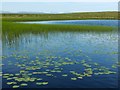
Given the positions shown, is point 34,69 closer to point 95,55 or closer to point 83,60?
point 83,60

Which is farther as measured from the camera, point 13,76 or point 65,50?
point 65,50

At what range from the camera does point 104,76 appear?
23.0 metres

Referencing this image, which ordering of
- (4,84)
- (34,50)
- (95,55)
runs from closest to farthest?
1. (4,84)
2. (95,55)
3. (34,50)

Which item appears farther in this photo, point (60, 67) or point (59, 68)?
point (60, 67)

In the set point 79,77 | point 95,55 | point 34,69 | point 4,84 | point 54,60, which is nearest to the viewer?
point 4,84

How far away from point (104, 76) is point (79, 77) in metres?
2.44

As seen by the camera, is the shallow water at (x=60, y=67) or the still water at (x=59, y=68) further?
the shallow water at (x=60, y=67)

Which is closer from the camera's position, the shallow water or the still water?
the still water

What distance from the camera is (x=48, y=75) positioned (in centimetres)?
2291

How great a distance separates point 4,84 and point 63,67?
730cm

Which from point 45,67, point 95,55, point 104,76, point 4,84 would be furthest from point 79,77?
point 95,55

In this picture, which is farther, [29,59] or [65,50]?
[65,50]

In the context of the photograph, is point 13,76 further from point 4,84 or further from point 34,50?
point 34,50

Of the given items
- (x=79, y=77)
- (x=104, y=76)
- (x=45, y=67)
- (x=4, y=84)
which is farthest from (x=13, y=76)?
(x=104, y=76)
